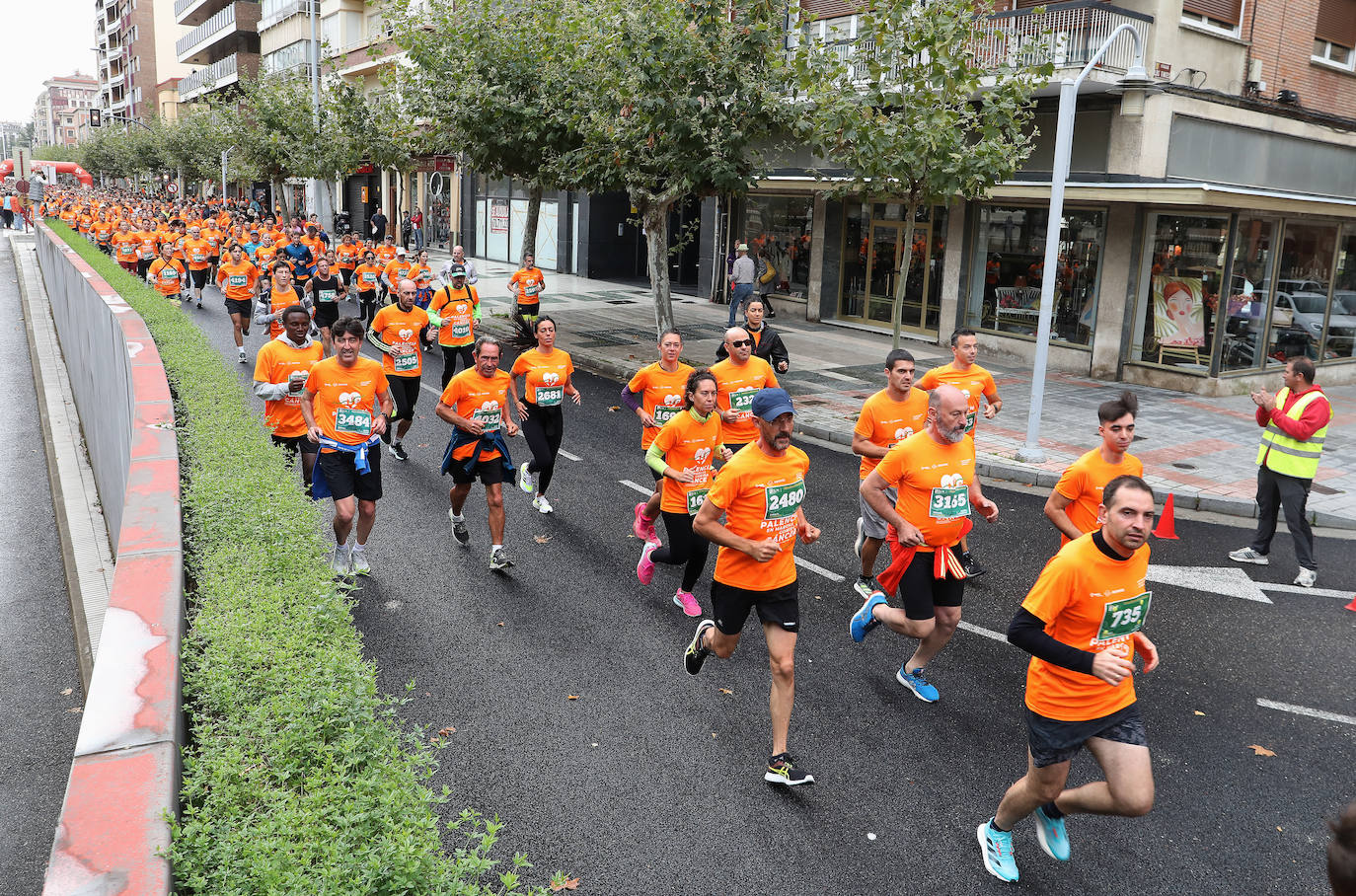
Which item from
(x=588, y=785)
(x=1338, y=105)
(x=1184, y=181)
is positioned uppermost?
(x=1338, y=105)

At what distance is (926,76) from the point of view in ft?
43.9

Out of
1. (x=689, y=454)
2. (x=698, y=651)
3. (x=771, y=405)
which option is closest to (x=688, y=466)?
(x=689, y=454)

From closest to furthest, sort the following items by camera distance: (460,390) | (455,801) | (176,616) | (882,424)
→ (176,616) → (455,801) → (882,424) → (460,390)

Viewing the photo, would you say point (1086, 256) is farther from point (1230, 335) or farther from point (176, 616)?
point (176, 616)

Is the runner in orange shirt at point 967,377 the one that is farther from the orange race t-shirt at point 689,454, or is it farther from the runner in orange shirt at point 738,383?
the orange race t-shirt at point 689,454

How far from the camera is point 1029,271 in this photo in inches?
779

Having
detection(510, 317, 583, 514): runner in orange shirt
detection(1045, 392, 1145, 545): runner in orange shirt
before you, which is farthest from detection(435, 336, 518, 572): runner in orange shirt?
detection(1045, 392, 1145, 545): runner in orange shirt

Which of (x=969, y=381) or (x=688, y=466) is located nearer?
(x=688, y=466)

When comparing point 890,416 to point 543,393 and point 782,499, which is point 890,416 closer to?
point 782,499

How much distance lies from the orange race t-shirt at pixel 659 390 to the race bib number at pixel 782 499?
119 inches

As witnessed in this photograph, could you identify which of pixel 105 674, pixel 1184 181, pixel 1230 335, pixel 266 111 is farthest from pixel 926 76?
pixel 266 111

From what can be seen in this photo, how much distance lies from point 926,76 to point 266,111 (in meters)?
29.9

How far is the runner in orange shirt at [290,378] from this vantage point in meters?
8.48

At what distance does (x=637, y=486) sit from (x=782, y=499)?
18.5 ft
